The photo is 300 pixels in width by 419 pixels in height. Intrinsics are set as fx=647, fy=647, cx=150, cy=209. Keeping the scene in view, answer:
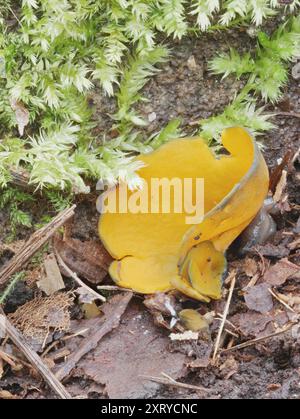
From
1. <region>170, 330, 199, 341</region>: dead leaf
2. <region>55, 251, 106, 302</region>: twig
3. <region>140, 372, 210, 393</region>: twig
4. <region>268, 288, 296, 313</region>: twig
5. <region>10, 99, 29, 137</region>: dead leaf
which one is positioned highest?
<region>10, 99, 29, 137</region>: dead leaf

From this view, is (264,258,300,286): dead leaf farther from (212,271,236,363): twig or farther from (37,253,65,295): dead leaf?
(37,253,65,295): dead leaf

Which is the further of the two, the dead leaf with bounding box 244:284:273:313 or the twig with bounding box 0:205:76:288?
the twig with bounding box 0:205:76:288

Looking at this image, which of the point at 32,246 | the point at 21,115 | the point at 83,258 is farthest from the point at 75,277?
the point at 21,115

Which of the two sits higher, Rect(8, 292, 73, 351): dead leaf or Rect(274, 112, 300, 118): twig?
Rect(274, 112, 300, 118): twig

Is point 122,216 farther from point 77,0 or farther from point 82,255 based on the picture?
point 77,0

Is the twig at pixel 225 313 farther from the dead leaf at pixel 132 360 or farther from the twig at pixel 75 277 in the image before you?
the twig at pixel 75 277

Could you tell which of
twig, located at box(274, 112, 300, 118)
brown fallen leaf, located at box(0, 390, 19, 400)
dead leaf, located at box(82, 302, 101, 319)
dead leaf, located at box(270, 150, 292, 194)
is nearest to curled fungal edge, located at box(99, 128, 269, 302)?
dead leaf, located at box(82, 302, 101, 319)
